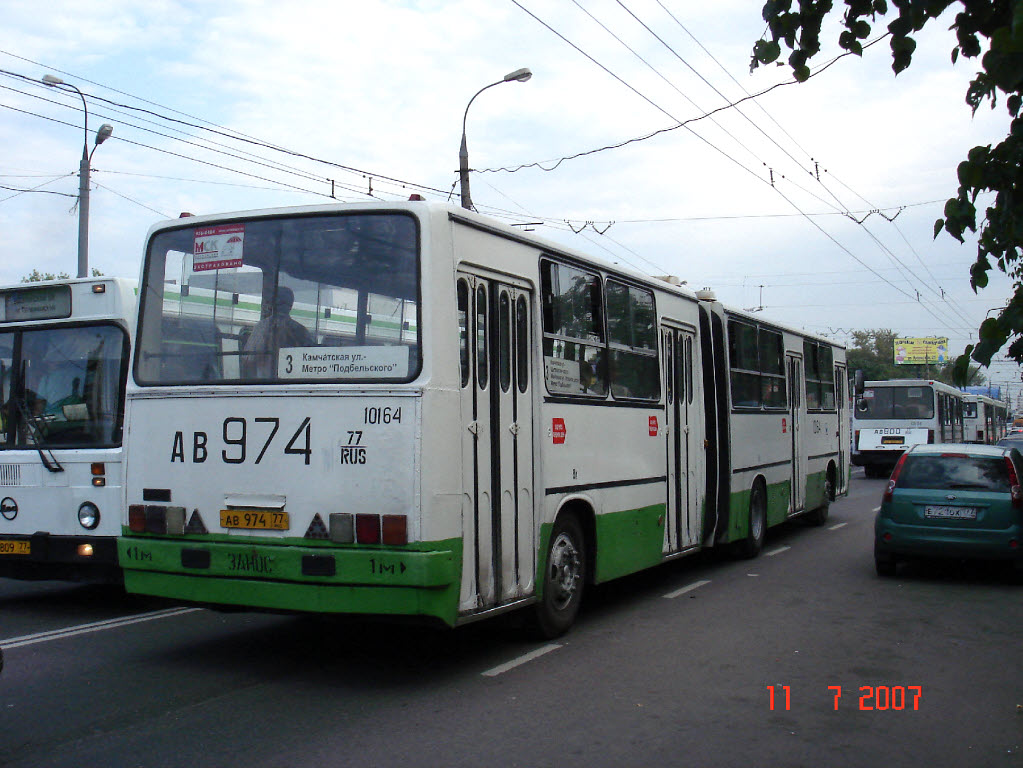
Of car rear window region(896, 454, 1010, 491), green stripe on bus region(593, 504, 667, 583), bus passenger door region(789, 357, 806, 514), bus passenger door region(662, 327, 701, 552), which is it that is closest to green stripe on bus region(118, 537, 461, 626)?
green stripe on bus region(593, 504, 667, 583)

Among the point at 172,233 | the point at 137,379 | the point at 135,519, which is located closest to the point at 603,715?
the point at 135,519

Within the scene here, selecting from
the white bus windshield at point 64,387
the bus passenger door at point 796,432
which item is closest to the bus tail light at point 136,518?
the white bus windshield at point 64,387

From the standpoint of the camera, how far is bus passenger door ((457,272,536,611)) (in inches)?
272

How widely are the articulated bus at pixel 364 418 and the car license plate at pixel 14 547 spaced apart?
7.93 ft

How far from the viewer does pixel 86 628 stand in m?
8.59

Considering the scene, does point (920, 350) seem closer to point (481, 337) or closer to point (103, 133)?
point (103, 133)

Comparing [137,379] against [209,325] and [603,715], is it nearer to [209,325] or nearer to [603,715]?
[209,325]

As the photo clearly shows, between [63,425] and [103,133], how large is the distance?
11658 mm

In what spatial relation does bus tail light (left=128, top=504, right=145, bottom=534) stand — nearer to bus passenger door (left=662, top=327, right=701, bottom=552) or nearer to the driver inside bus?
the driver inside bus

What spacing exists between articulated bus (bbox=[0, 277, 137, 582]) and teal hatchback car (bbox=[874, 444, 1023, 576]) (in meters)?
8.18

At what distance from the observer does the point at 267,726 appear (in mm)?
5766

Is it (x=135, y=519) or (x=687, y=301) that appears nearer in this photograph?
(x=135, y=519)

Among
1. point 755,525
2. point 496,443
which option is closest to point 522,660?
point 496,443

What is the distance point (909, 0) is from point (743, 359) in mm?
8694
